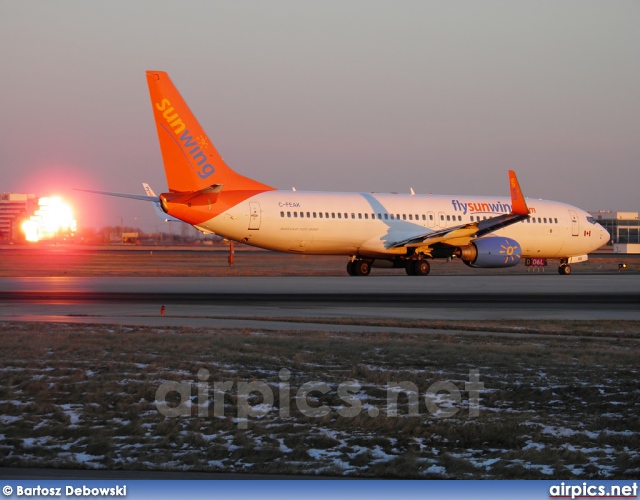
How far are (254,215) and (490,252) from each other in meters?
10.7

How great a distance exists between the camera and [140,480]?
7.58 meters

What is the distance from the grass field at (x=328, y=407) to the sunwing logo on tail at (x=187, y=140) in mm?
20746

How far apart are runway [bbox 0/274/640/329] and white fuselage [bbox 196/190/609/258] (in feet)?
8.60

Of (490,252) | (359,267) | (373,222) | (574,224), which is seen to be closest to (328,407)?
(373,222)

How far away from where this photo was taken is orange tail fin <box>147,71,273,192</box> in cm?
3494

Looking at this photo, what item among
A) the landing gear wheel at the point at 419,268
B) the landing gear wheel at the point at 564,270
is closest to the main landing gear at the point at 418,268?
the landing gear wheel at the point at 419,268

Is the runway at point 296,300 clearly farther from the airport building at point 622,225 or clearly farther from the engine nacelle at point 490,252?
the airport building at point 622,225

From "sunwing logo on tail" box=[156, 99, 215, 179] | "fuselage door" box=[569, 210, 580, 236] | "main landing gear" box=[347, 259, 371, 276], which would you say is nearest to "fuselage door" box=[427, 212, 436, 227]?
"main landing gear" box=[347, 259, 371, 276]

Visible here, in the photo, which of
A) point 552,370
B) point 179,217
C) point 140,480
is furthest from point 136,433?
point 179,217

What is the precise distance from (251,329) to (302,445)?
8447mm

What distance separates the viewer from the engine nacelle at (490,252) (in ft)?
128

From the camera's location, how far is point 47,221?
148 meters

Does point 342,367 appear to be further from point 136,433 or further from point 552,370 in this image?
point 136,433

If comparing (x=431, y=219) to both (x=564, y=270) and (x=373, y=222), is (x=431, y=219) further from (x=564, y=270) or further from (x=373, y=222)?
(x=564, y=270)
